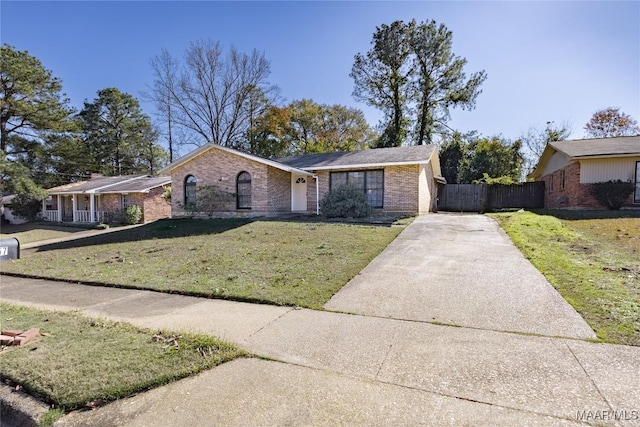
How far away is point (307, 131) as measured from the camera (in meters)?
34.6

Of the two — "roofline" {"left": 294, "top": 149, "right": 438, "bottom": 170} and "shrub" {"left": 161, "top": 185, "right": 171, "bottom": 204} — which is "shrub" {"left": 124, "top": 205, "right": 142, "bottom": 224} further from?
"roofline" {"left": 294, "top": 149, "right": 438, "bottom": 170}

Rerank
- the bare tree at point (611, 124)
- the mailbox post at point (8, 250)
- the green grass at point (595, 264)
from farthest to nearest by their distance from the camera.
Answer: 1. the bare tree at point (611, 124)
2. the mailbox post at point (8, 250)
3. the green grass at point (595, 264)

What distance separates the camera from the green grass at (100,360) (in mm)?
2857

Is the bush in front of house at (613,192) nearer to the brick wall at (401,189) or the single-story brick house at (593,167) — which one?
the single-story brick house at (593,167)

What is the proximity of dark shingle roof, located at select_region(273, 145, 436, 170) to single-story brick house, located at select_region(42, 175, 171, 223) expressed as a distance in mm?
12039

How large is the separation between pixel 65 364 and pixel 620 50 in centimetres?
1684

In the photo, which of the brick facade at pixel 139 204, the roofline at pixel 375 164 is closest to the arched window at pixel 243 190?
the roofline at pixel 375 164

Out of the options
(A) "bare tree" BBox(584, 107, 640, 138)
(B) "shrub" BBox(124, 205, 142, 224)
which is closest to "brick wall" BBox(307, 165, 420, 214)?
(B) "shrub" BBox(124, 205, 142, 224)

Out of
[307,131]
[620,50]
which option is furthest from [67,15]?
[307,131]

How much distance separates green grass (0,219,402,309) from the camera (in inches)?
235

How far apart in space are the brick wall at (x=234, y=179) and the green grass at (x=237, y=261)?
376 cm

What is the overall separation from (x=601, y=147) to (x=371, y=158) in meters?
12.0

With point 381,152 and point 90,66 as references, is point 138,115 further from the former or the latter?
point 381,152

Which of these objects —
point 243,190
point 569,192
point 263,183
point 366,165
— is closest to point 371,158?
point 366,165
